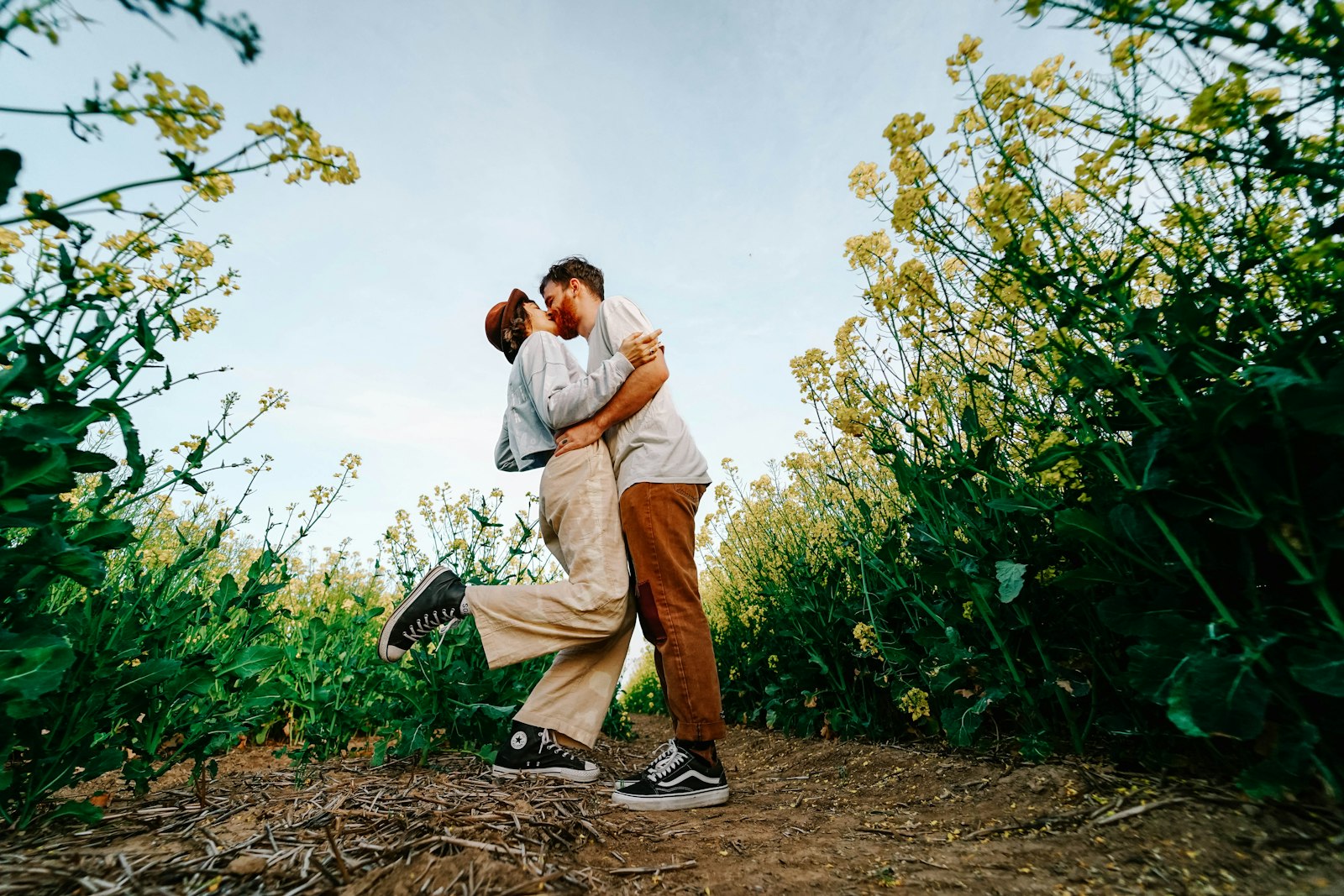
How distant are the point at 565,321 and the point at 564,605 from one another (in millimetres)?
1477

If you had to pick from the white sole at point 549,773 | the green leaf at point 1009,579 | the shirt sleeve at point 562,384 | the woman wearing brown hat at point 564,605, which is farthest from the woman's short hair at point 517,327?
the green leaf at point 1009,579

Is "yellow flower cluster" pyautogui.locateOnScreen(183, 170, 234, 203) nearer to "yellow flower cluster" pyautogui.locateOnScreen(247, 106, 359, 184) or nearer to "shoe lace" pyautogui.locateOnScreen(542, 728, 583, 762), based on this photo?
"yellow flower cluster" pyautogui.locateOnScreen(247, 106, 359, 184)

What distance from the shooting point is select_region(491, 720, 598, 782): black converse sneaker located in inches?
96.6

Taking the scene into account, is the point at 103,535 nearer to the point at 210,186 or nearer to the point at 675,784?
the point at 210,186

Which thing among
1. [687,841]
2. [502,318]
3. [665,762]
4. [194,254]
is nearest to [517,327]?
[502,318]

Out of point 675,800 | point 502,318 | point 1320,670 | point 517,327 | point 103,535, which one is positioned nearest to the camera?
point 1320,670

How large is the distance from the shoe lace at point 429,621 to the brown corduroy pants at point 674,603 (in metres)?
0.83

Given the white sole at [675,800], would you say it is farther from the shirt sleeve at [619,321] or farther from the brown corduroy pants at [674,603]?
the shirt sleeve at [619,321]

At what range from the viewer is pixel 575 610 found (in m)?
2.41

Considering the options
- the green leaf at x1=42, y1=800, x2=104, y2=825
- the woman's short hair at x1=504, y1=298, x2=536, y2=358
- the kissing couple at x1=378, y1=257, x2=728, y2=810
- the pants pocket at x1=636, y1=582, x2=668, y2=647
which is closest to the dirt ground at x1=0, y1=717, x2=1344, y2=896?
the green leaf at x1=42, y1=800, x2=104, y2=825

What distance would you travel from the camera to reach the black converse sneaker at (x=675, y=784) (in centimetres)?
221

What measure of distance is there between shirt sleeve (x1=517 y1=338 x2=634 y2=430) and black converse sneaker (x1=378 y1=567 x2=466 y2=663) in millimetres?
840

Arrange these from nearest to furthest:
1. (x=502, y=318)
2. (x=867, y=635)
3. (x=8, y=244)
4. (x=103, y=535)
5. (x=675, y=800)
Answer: (x=8, y=244) → (x=103, y=535) → (x=675, y=800) → (x=867, y=635) → (x=502, y=318)

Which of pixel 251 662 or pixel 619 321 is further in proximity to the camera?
pixel 619 321
